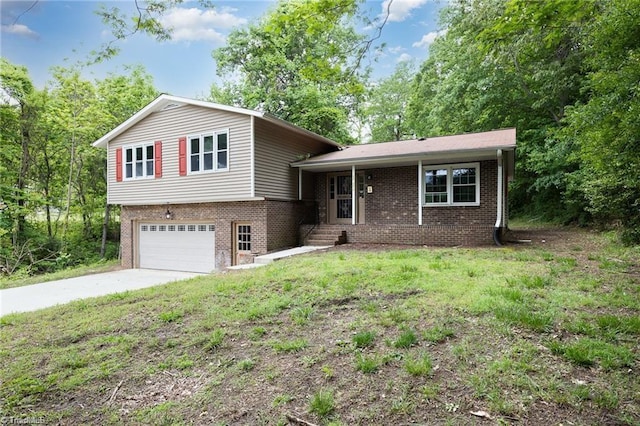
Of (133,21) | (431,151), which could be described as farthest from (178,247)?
(133,21)

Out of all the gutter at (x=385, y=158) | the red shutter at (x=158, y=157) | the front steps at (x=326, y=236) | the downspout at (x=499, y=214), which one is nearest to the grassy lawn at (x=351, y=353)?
the downspout at (x=499, y=214)

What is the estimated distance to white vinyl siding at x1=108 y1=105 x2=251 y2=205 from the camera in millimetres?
11609

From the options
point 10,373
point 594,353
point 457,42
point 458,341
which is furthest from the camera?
point 457,42

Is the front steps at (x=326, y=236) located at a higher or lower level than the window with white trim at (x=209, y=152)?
lower

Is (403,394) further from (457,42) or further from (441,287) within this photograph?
(457,42)

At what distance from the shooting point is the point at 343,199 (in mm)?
13617

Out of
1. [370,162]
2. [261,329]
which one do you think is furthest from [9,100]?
[261,329]

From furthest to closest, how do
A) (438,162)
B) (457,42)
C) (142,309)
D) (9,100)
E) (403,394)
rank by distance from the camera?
(457,42) < (9,100) < (438,162) < (142,309) < (403,394)

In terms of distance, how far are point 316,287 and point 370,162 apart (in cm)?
687

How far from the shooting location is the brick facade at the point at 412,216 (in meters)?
10.7

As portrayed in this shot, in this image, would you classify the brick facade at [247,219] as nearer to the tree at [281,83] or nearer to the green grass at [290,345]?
the green grass at [290,345]

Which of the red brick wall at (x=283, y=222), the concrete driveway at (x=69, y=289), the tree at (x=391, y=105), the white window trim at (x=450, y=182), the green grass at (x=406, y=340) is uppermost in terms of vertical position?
the tree at (x=391, y=105)

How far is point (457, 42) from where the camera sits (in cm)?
1922

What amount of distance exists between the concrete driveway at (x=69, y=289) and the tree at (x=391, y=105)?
2243 cm
